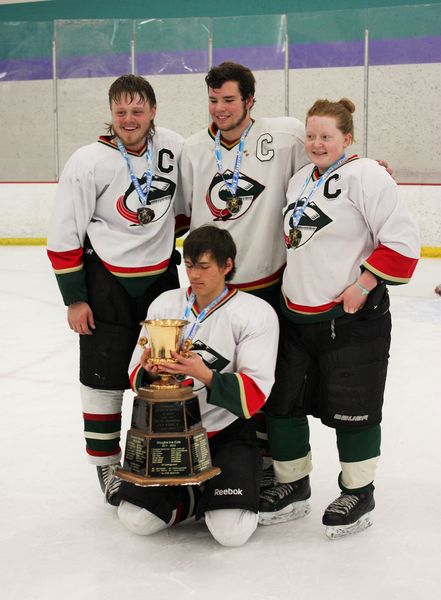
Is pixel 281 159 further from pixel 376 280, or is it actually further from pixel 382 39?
pixel 382 39

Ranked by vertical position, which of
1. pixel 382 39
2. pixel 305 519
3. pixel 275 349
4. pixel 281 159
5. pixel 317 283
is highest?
pixel 382 39

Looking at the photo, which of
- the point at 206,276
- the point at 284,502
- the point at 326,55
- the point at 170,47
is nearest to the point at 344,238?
the point at 206,276

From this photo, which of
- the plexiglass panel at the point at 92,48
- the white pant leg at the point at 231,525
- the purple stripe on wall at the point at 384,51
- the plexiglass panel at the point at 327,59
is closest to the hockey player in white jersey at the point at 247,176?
the white pant leg at the point at 231,525

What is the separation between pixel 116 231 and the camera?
2.20 meters

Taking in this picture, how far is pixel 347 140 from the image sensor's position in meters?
2.00

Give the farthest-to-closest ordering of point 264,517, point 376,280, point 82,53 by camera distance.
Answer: point 82,53
point 264,517
point 376,280

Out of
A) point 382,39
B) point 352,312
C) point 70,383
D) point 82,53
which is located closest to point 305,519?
point 352,312

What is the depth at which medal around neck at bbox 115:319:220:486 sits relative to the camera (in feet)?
6.02

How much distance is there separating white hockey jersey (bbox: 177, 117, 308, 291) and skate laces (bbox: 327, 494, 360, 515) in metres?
0.56

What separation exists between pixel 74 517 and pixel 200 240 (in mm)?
753

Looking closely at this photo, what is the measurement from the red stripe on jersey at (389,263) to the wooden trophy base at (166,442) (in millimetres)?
490

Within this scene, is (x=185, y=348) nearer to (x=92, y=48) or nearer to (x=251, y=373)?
(x=251, y=373)

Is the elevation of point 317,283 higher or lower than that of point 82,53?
lower

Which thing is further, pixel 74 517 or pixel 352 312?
pixel 74 517
